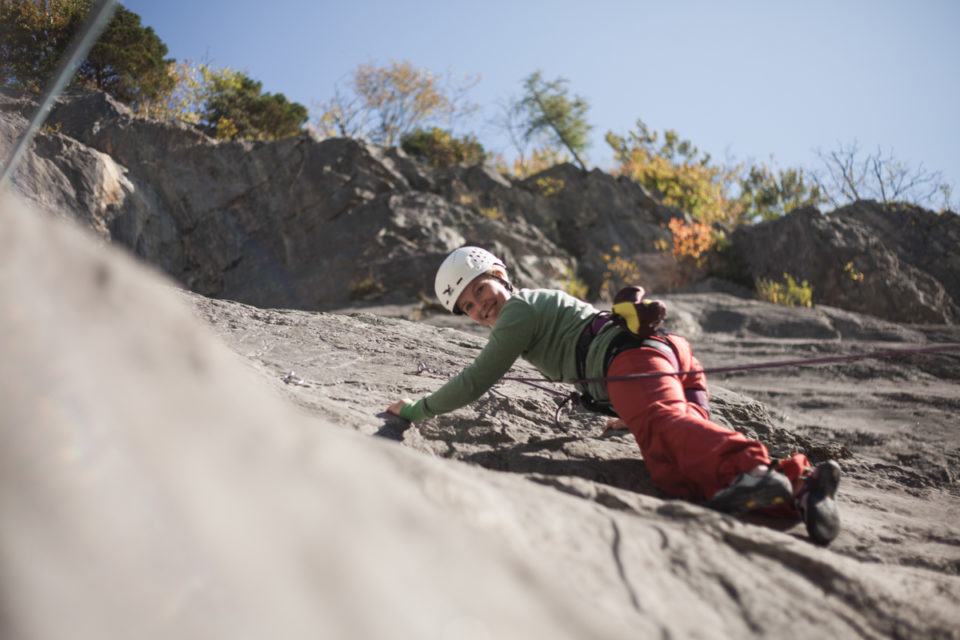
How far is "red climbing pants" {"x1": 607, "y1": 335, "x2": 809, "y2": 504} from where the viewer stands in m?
1.92

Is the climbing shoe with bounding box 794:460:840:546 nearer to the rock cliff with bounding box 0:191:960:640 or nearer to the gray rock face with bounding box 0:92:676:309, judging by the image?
the rock cliff with bounding box 0:191:960:640

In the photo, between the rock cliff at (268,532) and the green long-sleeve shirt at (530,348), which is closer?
the rock cliff at (268,532)

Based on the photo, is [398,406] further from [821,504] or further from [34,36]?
[34,36]

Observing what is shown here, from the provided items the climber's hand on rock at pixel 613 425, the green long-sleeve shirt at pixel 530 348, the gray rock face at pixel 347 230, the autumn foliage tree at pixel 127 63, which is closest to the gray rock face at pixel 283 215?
the gray rock face at pixel 347 230

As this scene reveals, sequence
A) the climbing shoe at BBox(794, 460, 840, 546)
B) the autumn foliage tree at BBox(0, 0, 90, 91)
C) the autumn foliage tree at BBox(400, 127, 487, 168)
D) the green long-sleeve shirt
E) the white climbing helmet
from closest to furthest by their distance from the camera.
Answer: the climbing shoe at BBox(794, 460, 840, 546)
the green long-sleeve shirt
the white climbing helmet
the autumn foliage tree at BBox(0, 0, 90, 91)
the autumn foliage tree at BBox(400, 127, 487, 168)

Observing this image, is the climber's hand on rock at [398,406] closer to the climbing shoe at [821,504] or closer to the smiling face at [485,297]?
the smiling face at [485,297]

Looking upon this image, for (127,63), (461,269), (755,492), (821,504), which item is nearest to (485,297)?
(461,269)

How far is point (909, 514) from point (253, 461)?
2709 millimetres

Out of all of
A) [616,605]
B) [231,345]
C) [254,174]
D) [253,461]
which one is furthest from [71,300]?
[254,174]

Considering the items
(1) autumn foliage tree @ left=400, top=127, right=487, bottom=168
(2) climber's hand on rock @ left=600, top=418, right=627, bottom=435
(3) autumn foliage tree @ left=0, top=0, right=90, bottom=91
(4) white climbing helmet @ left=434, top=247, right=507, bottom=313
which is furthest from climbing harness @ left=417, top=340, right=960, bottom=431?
(1) autumn foliage tree @ left=400, top=127, right=487, bottom=168

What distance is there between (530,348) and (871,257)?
1096 centimetres

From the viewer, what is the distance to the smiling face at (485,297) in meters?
2.99

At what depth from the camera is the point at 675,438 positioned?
2076 millimetres

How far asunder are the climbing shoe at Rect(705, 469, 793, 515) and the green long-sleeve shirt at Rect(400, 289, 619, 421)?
32.1 inches
